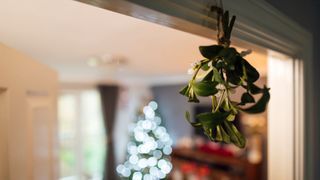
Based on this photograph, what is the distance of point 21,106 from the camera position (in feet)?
2.72

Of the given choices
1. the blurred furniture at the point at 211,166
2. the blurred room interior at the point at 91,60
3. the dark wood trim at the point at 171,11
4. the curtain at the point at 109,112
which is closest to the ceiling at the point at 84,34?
the blurred room interior at the point at 91,60

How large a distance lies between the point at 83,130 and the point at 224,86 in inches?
189

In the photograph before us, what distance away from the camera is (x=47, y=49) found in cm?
195

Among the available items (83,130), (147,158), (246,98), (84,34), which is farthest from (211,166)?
(246,98)

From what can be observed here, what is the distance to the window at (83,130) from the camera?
15.4 feet

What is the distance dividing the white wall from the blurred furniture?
3218 millimetres

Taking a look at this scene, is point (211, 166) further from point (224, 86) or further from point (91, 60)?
point (224, 86)

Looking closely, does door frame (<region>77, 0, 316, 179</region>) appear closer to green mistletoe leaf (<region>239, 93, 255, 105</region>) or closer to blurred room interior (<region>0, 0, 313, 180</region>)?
blurred room interior (<region>0, 0, 313, 180</region>)

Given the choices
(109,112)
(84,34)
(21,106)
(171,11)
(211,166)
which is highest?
(84,34)

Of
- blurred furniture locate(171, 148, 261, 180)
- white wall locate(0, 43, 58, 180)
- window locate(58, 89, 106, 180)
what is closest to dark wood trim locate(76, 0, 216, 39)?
white wall locate(0, 43, 58, 180)

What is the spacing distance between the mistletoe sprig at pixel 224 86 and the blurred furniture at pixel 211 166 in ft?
11.2

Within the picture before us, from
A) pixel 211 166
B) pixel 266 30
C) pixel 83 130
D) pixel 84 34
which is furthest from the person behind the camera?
pixel 83 130

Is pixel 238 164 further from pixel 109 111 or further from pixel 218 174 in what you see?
pixel 109 111

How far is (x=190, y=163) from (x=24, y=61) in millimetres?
3939
